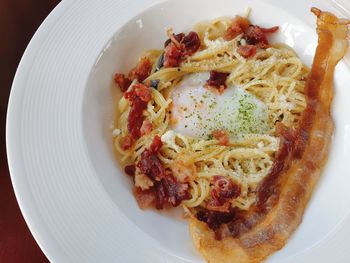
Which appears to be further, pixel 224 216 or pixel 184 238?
pixel 224 216

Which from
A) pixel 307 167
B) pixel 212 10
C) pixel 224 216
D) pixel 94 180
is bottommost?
pixel 224 216

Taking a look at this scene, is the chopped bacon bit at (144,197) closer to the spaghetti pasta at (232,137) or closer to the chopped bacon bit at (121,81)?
the spaghetti pasta at (232,137)

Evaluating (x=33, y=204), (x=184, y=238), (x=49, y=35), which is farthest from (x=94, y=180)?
(x=49, y=35)

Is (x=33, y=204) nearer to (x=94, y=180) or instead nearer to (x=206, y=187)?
(x=94, y=180)

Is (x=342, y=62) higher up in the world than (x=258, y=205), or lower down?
higher up

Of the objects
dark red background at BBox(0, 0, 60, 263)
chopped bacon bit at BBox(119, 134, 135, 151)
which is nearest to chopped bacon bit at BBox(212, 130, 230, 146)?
chopped bacon bit at BBox(119, 134, 135, 151)

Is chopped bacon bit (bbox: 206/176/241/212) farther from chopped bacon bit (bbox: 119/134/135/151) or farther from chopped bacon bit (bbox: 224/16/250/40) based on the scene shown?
chopped bacon bit (bbox: 224/16/250/40)
